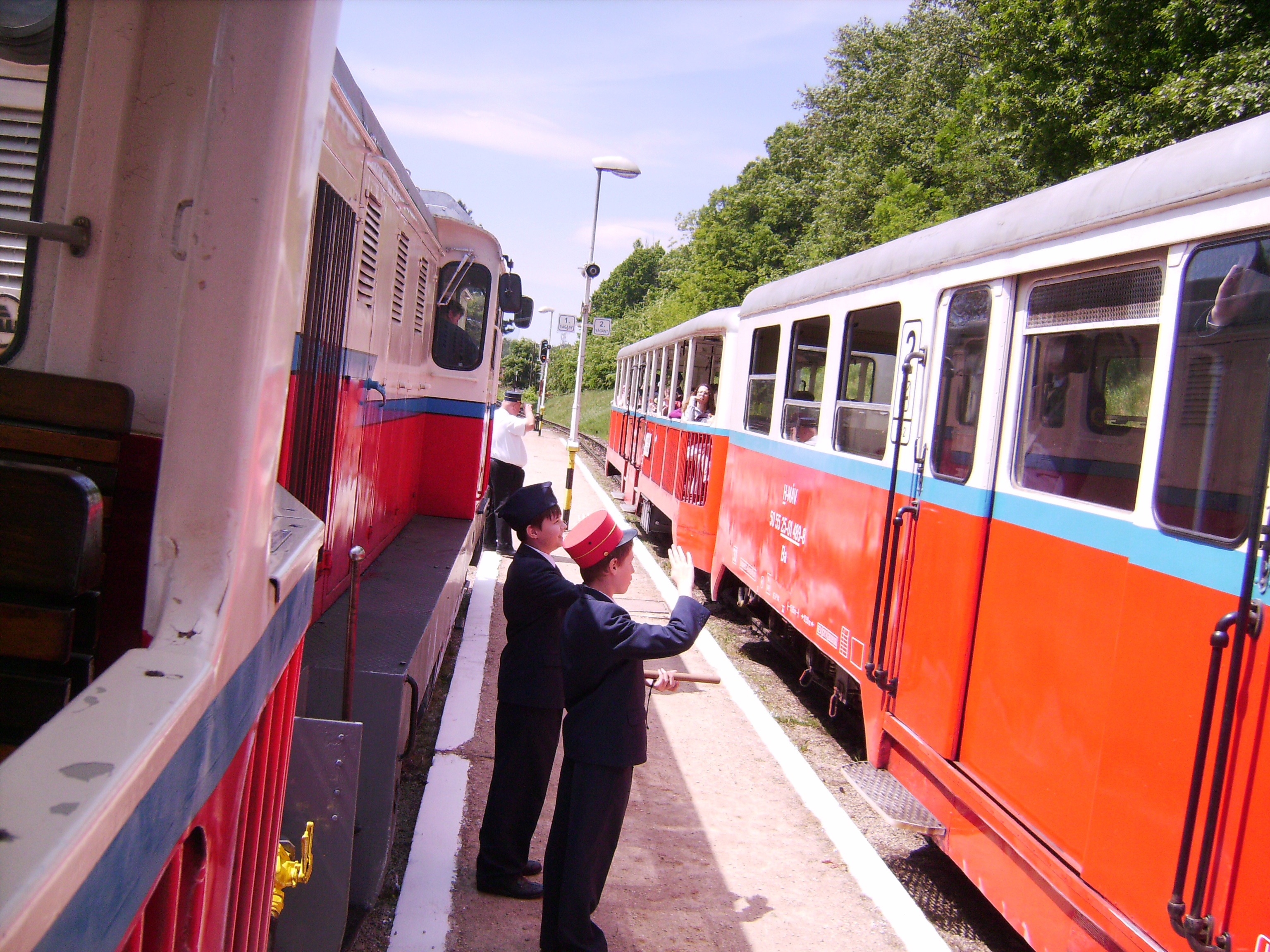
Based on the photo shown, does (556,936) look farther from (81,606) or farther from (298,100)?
(298,100)

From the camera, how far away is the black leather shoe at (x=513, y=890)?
3787 mm

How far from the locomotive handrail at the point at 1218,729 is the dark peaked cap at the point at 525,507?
7.29ft

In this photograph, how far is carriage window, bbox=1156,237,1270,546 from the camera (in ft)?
8.90

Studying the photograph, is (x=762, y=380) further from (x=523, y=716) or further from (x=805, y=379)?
→ (x=523, y=716)

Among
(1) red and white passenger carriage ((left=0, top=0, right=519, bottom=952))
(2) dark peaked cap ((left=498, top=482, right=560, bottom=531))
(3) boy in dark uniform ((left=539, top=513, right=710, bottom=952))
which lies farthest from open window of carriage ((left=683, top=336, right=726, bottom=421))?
(1) red and white passenger carriage ((left=0, top=0, right=519, bottom=952))

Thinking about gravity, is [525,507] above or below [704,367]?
below

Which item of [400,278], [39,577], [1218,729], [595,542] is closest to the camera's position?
[39,577]

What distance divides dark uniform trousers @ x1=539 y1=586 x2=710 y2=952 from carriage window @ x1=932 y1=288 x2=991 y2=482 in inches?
68.3

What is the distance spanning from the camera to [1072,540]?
3.40 meters

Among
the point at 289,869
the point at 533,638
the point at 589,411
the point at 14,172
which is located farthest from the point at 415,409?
the point at 589,411

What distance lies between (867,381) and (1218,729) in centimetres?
345

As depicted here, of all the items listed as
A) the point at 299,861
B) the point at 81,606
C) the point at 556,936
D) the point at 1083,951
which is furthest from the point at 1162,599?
the point at 81,606

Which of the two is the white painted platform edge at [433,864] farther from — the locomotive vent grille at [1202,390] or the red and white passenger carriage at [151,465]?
the locomotive vent grille at [1202,390]

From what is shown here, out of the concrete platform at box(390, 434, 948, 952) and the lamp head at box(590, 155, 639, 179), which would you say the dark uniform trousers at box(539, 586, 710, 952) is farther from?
the lamp head at box(590, 155, 639, 179)
